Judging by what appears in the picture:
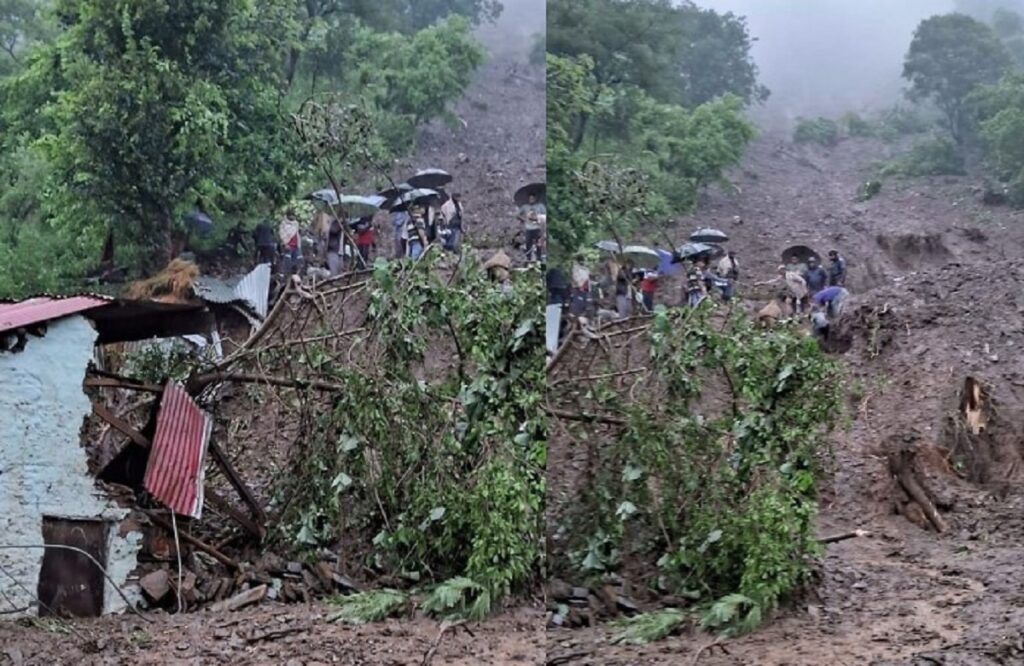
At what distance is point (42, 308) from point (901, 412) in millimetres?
2357

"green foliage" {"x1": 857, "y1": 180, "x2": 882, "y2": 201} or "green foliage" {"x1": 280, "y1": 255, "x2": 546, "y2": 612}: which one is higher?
"green foliage" {"x1": 857, "y1": 180, "x2": 882, "y2": 201}

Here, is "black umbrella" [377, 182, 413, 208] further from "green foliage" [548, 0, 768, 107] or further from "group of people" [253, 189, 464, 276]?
"green foliage" [548, 0, 768, 107]

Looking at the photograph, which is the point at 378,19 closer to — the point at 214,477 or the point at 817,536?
the point at 214,477

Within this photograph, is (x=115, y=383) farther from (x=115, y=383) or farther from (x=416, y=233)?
(x=416, y=233)

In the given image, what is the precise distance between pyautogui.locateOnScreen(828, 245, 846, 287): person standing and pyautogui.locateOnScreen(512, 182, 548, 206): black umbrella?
0.85m

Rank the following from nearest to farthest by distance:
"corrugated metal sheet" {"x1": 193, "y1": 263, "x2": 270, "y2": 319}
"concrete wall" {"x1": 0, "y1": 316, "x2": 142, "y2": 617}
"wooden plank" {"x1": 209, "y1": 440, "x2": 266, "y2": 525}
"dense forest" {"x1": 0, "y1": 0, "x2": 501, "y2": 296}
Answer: "concrete wall" {"x1": 0, "y1": 316, "x2": 142, "y2": 617}
"dense forest" {"x1": 0, "y1": 0, "x2": 501, "y2": 296}
"corrugated metal sheet" {"x1": 193, "y1": 263, "x2": 270, "y2": 319}
"wooden plank" {"x1": 209, "y1": 440, "x2": 266, "y2": 525}

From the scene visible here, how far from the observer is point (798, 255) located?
3.26 meters

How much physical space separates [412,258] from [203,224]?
0.62m

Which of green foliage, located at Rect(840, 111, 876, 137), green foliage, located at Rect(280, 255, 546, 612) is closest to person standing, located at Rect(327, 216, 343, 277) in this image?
green foliage, located at Rect(280, 255, 546, 612)

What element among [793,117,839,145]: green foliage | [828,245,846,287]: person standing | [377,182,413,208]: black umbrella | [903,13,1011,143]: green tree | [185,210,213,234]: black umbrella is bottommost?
[828,245,846,287]: person standing

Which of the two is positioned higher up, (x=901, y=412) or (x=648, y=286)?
(x=648, y=286)

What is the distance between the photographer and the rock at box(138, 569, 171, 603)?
3.19m

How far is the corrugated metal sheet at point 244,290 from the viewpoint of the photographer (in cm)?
327

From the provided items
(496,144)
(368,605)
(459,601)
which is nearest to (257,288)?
(496,144)
